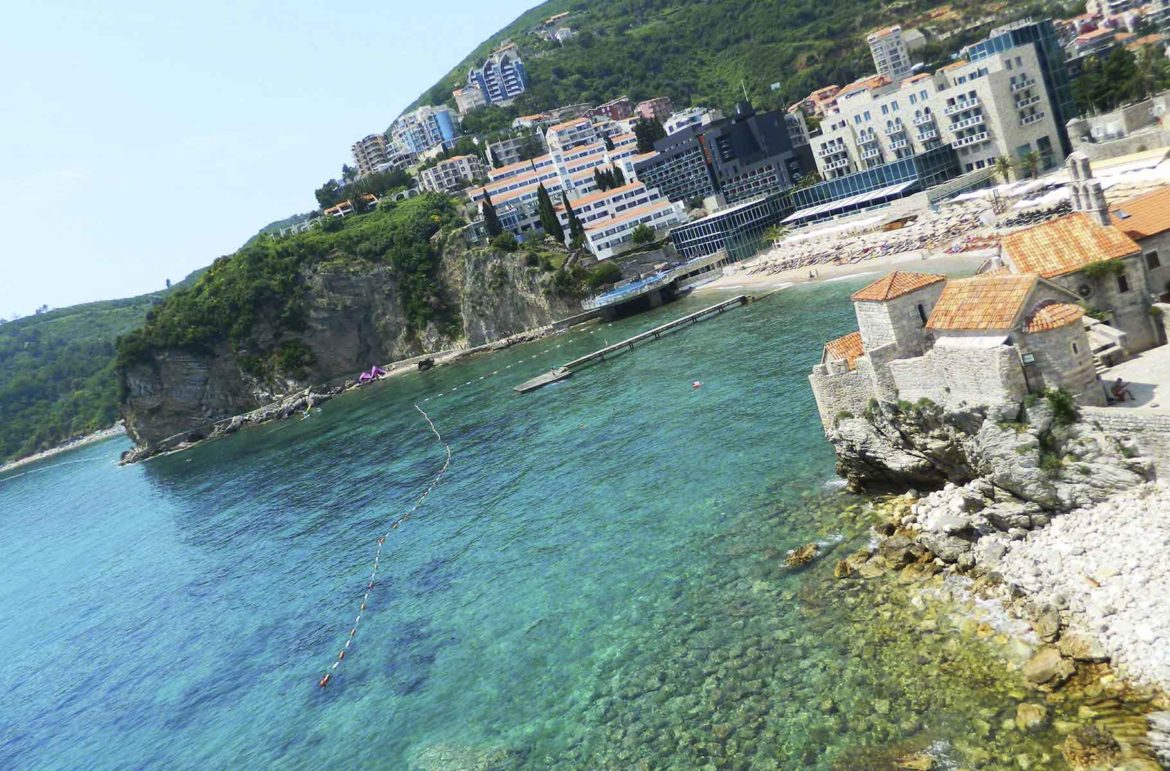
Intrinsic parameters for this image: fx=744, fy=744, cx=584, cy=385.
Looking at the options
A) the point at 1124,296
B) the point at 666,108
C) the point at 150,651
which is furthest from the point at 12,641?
the point at 666,108

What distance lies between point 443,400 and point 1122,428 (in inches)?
2822

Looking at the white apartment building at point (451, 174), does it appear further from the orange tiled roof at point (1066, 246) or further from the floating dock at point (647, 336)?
the orange tiled roof at point (1066, 246)

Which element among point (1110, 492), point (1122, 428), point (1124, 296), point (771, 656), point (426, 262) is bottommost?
point (771, 656)

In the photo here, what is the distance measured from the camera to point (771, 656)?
20.7 meters

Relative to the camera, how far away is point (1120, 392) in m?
20.4

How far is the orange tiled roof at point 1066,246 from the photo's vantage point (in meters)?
23.9

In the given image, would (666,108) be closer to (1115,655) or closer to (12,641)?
(12,641)

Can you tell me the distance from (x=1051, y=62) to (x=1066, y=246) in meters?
68.3

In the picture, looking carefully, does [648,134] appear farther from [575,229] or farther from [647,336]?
[647,336]

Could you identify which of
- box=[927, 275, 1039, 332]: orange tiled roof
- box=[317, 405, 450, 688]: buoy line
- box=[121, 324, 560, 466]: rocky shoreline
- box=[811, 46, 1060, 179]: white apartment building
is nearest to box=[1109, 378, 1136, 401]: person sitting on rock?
box=[927, 275, 1039, 332]: orange tiled roof

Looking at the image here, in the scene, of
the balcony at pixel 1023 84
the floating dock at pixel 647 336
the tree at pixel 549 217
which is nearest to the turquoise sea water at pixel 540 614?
the floating dock at pixel 647 336

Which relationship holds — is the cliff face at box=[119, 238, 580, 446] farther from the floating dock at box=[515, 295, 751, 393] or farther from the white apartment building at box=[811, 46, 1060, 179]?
the white apartment building at box=[811, 46, 1060, 179]

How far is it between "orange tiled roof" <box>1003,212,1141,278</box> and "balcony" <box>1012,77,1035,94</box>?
63.6 metres

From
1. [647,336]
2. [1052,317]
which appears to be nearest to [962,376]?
[1052,317]
